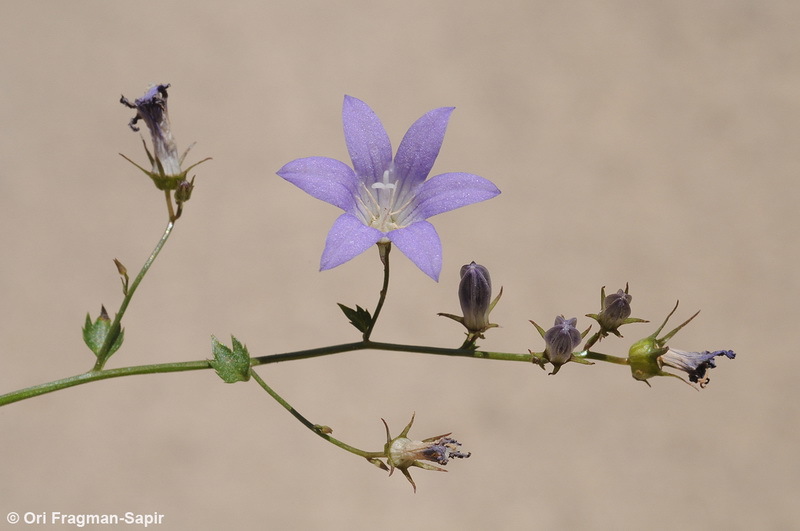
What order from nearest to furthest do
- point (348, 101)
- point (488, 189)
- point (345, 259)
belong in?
1. point (345, 259)
2. point (488, 189)
3. point (348, 101)

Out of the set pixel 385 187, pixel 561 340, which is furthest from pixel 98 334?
pixel 561 340

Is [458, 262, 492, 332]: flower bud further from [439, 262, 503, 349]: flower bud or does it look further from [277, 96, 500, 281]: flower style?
[277, 96, 500, 281]: flower style

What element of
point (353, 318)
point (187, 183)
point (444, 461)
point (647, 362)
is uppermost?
point (187, 183)

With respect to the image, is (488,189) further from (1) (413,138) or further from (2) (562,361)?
(2) (562,361)

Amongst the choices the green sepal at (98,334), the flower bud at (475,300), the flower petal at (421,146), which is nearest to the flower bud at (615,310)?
the flower bud at (475,300)

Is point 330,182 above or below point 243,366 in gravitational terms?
above

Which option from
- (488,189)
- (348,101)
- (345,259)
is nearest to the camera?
(345,259)

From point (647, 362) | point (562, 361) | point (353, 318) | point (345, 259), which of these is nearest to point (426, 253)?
point (345, 259)
